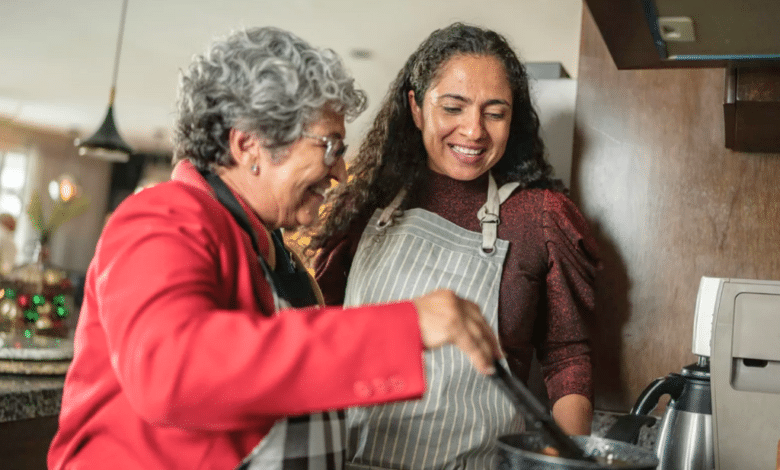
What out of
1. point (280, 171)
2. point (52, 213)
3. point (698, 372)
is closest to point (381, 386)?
point (280, 171)

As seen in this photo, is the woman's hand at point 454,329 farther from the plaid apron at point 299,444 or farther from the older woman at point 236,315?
the plaid apron at point 299,444

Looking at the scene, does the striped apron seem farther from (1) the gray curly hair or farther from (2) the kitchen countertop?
(1) the gray curly hair

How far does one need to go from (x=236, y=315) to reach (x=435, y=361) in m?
0.66

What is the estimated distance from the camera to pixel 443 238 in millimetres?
1476

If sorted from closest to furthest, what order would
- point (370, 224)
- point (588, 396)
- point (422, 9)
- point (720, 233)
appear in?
point (588, 396) → point (370, 224) → point (720, 233) → point (422, 9)

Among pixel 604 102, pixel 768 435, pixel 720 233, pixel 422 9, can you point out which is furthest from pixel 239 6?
pixel 768 435

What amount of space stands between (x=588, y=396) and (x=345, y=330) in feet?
2.65

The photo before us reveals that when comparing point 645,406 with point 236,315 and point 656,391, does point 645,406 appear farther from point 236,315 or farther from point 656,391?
point 236,315

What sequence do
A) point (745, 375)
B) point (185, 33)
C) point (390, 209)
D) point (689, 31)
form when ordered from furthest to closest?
point (185, 33) < point (390, 209) < point (745, 375) < point (689, 31)

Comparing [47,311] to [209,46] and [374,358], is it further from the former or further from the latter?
[374,358]

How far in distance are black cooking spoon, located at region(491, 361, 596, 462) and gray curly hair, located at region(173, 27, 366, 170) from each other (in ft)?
1.26

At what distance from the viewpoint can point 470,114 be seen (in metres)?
1.42

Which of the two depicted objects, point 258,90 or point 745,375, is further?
point 745,375

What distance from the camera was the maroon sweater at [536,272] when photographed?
4.71ft
